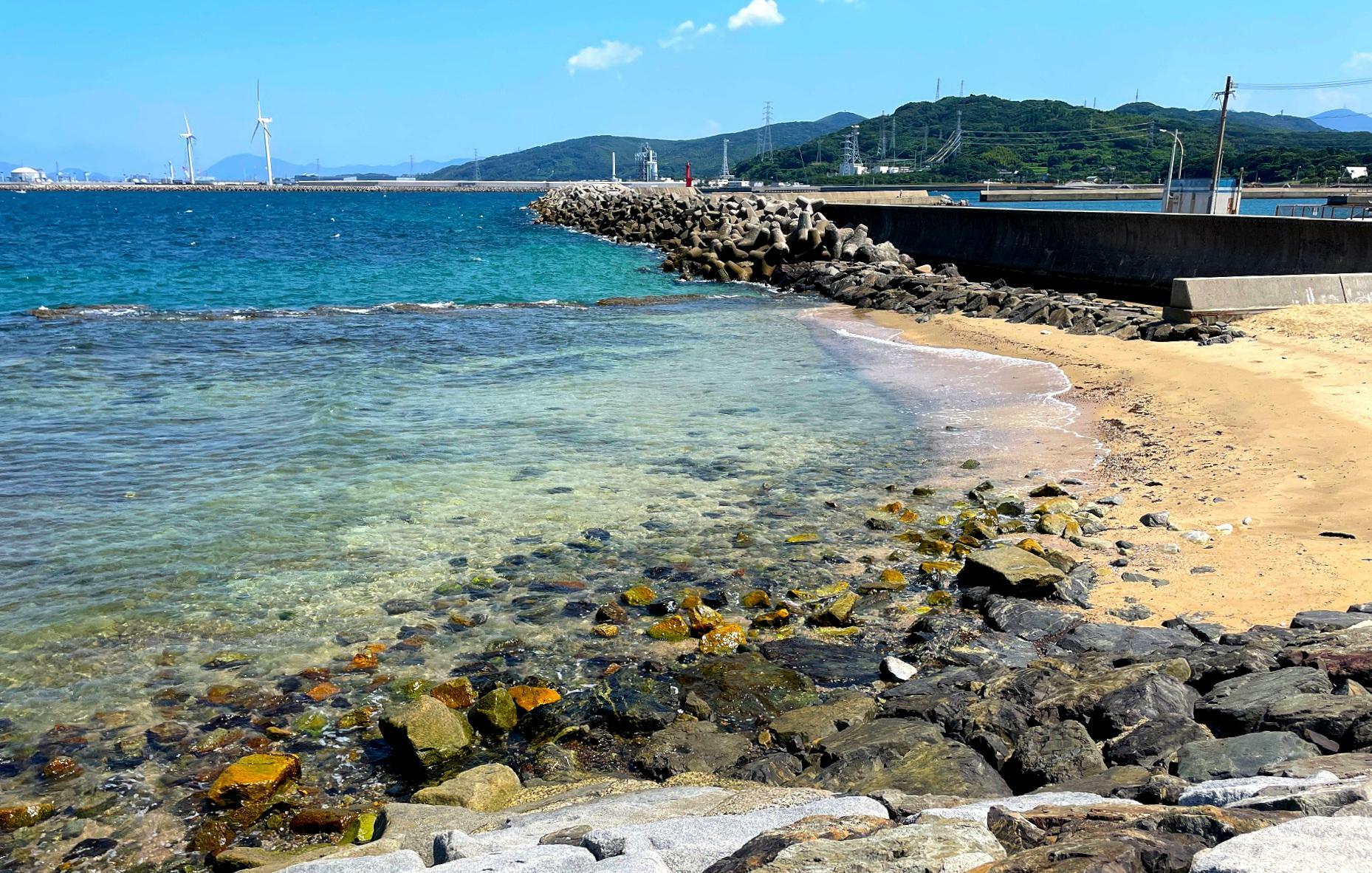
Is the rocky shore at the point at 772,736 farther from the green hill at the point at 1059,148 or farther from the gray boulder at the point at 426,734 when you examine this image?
the green hill at the point at 1059,148

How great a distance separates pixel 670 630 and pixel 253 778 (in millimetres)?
2336

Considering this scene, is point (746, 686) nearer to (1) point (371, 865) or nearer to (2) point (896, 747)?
(2) point (896, 747)

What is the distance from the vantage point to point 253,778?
168 inches

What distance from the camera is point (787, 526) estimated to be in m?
7.51

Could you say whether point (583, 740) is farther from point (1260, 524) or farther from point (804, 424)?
point (804, 424)

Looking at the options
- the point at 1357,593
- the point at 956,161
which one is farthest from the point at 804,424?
the point at 956,161

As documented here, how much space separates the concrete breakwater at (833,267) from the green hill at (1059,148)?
69.0 meters

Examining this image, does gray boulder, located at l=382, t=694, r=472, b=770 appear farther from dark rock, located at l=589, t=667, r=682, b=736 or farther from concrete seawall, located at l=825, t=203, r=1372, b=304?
concrete seawall, located at l=825, t=203, r=1372, b=304

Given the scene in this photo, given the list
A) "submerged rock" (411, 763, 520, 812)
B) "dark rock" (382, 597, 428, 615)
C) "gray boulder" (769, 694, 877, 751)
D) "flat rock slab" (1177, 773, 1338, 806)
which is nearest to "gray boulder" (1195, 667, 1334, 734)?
"flat rock slab" (1177, 773, 1338, 806)

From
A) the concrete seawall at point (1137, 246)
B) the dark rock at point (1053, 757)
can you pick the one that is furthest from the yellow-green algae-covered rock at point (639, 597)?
the concrete seawall at point (1137, 246)

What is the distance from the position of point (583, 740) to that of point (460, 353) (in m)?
12.0

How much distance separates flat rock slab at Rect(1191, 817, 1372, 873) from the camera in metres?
2.08

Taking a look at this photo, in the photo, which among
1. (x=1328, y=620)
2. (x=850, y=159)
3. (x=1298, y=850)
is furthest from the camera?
(x=850, y=159)

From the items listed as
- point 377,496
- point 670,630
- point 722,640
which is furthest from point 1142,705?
point 377,496
